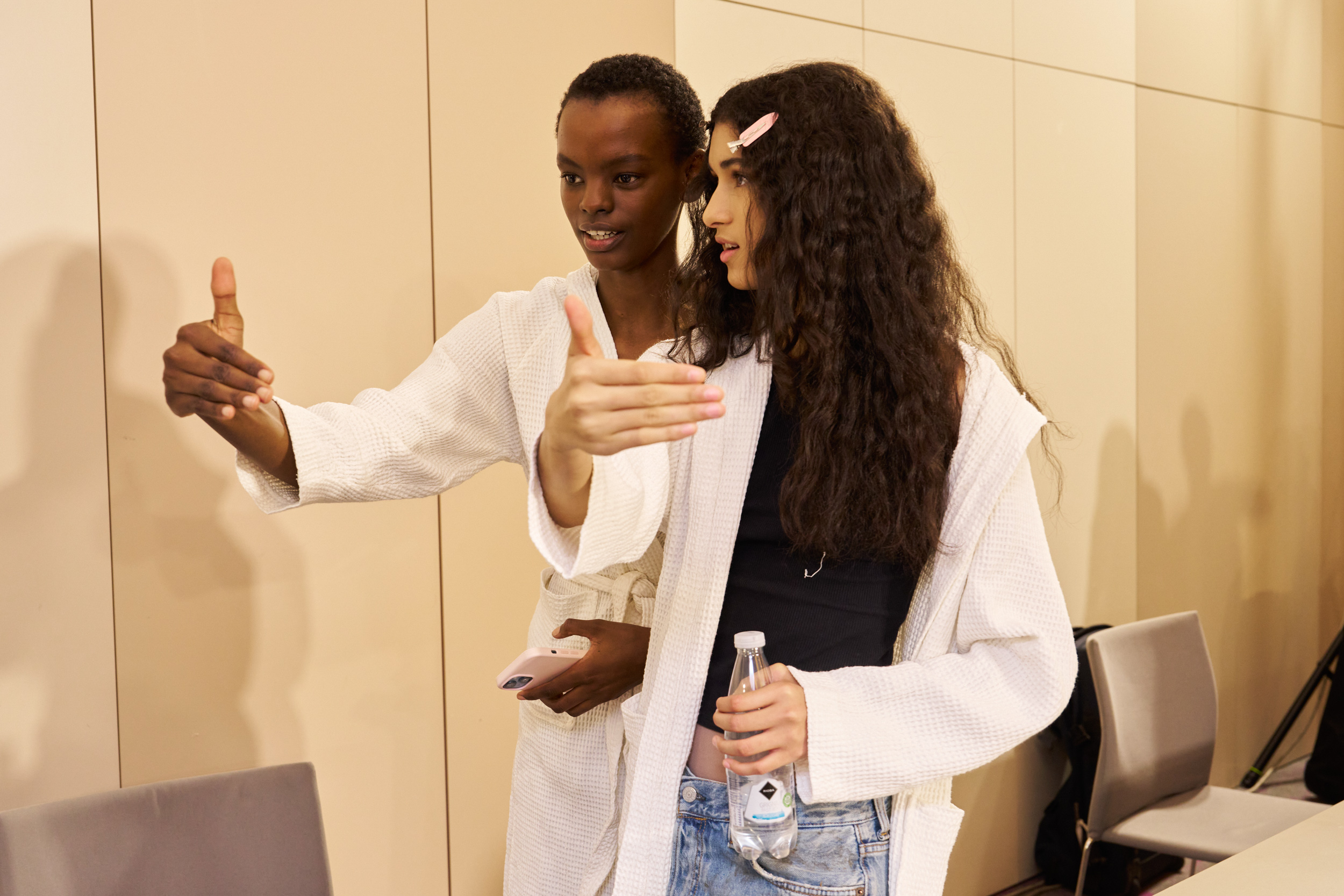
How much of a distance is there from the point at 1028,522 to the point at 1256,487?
3867 millimetres

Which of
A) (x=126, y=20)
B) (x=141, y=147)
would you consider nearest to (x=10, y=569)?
(x=141, y=147)

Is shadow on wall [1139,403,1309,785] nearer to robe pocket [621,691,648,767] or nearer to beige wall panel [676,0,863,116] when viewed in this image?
beige wall panel [676,0,863,116]


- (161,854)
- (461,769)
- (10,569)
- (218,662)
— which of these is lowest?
(461,769)

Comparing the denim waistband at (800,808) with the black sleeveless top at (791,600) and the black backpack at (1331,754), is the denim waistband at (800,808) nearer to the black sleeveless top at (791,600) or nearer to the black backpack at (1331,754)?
the black sleeveless top at (791,600)

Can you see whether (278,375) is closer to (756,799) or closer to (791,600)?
(791,600)

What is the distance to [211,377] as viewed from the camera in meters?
1.33

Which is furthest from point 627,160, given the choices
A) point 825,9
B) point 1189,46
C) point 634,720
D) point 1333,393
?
point 1333,393

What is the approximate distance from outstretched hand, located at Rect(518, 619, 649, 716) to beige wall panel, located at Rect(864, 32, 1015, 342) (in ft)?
6.87

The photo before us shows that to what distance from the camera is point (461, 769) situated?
8.36 feet

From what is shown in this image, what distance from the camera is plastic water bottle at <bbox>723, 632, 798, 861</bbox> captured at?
1.24 m

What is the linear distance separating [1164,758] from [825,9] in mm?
2238

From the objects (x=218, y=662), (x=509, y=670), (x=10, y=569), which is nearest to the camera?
(x=509, y=670)

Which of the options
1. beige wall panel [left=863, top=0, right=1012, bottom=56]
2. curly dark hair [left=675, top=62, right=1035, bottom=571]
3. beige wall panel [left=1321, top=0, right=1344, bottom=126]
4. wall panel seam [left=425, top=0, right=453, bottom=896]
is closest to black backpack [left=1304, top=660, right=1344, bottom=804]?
beige wall panel [left=1321, top=0, right=1344, bottom=126]

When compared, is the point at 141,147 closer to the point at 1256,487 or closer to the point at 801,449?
the point at 801,449
